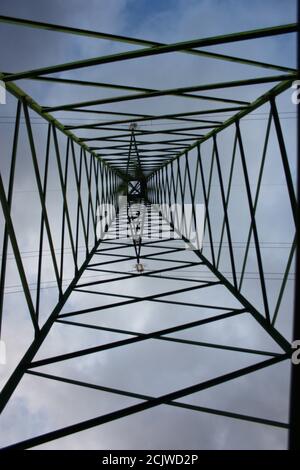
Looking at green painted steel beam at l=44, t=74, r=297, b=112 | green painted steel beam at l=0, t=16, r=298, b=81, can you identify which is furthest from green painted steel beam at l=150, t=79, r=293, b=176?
green painted steel beam at l=0, t=16, r=298, b=81

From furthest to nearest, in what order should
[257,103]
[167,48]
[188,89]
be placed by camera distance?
[257,103] → [188,89] → [167,48]

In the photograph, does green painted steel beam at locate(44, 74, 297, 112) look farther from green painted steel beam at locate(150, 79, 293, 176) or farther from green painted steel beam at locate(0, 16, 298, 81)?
green painted steel beam at locate(0, 16, 298, 81)

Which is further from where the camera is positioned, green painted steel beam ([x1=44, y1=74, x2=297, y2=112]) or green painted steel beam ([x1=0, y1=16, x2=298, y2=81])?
green painted steel beam ([x1=44, y1=74, x2=297, y2=112])

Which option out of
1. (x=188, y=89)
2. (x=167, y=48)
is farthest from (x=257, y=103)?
(x=167, y=48)

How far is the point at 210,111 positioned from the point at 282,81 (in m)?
2.01

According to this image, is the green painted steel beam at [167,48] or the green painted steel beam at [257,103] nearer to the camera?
the green painted steel beam at [167,48]

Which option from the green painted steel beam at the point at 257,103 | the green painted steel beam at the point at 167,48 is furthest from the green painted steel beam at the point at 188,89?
the green painted steel beam at the point at 167,48

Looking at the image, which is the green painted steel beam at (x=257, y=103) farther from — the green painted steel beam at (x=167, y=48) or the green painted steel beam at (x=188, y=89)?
the green painted steel beam at (x=167, y=48)

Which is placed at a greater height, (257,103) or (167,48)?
(167,48)

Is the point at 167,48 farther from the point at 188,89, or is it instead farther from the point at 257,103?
the point at 257,103

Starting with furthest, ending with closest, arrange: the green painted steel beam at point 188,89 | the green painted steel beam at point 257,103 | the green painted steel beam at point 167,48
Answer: the green painted steel beam at point 257,103 → the green painted steel beam at point 188,89 → the green painted steel beam at point 167,48
